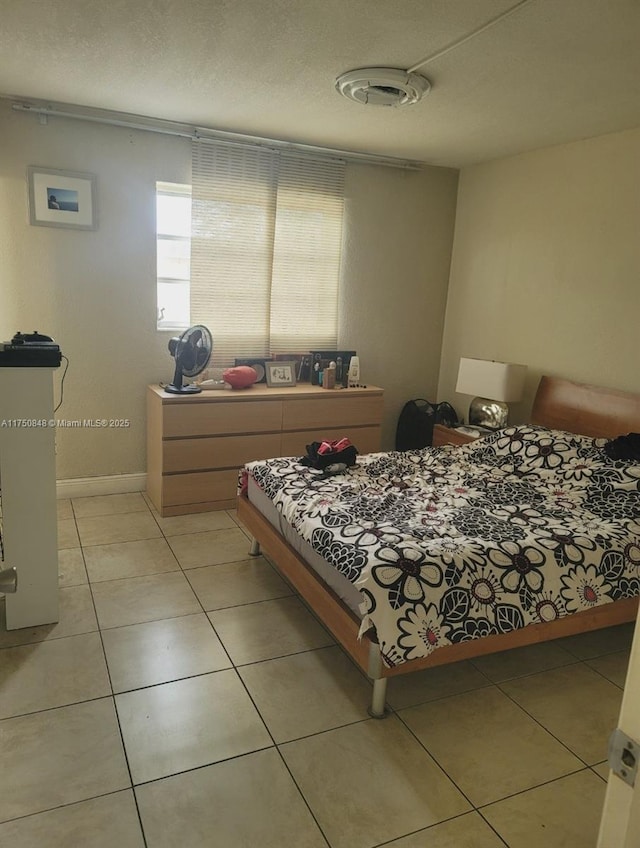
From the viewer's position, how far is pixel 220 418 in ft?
12.6

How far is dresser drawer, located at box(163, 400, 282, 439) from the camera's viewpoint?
3.69 m

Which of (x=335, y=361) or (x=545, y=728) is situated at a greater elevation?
(x=335, y=361)

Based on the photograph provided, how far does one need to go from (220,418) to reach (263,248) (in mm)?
1281

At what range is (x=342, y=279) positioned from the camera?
14.9ft

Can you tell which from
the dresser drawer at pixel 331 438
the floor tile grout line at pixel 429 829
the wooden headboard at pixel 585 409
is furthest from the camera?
the dresser drawer at pixel 331 438

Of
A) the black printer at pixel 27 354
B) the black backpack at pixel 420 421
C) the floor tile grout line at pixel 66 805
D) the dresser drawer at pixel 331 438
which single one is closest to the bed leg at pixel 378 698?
the floor tile grout line at pixel 66 805

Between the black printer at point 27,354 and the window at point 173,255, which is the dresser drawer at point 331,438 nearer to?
the window at point 173,255

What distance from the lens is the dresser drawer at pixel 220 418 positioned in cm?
369

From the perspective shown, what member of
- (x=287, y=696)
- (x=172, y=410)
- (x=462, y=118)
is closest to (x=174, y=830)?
(x=287, y=696)

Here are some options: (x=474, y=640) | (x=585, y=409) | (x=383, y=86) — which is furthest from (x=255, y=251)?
(x=474, y=640)

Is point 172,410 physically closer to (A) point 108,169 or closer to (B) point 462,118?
(A) point 108,169

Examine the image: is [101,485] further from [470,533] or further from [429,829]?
[429,829]

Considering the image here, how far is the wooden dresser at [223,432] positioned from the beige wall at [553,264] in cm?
116

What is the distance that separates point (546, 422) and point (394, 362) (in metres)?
1.42
